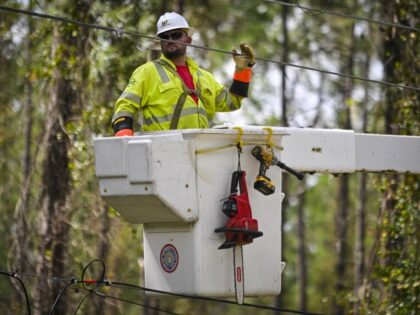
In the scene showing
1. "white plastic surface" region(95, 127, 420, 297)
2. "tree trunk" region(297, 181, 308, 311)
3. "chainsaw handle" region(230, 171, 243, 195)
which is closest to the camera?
"white plastic surface" region(95, 127, 420, 297)

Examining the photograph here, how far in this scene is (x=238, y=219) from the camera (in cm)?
859

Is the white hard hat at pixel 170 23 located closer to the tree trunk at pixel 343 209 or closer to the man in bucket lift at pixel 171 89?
the man in bucket lift at pixel 171 89

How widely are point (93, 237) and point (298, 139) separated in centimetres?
821

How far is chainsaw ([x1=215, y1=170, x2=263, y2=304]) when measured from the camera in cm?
859

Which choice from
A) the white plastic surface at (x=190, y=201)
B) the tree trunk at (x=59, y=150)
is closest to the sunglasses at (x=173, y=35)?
the white plastic surface at (x=190, y=201)

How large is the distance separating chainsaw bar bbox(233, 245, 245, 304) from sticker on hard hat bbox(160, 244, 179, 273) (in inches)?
15.5

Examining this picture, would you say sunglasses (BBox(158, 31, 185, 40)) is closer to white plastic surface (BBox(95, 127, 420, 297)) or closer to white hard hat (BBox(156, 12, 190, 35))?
white hard hat (BBox(156, 12, 190, 35))

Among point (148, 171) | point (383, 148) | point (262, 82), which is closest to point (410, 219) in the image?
point (383, 148)

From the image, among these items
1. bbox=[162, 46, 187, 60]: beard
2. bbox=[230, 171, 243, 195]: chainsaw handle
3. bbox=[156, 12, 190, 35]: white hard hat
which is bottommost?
bbox=[230, 171, 243, 195]: chainsaw handle

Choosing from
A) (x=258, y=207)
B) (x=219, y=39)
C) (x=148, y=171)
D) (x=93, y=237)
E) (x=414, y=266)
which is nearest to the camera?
(x=148, y=171)

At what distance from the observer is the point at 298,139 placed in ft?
31.3

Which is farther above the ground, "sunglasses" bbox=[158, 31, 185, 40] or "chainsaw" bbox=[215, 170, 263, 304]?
"sunglasses" bbox=[158, 31, 185, 40]

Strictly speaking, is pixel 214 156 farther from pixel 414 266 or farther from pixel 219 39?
pixel 219 39

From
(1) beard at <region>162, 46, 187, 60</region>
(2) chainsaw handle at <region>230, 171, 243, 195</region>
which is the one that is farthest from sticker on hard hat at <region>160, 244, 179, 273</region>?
(1) beard at <region>162, 46, 187, 60</region>
